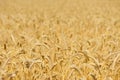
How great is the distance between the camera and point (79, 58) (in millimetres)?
2781

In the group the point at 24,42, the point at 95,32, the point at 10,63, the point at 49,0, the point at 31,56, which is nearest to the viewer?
the point at 10,63

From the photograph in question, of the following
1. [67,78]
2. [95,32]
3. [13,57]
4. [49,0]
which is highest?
[49,0]

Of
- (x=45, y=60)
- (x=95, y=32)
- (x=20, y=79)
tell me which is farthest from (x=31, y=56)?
(x=95, y=32)

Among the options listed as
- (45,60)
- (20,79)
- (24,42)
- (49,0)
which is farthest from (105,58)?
(49,0)

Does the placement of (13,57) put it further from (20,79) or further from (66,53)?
(66,53)

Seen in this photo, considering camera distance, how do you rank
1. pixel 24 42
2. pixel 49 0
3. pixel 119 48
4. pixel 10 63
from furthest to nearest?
pixel 49 0 < pixel 24 42 < pixel 119 48 < pixel 10 63

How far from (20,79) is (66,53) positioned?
2.07ft

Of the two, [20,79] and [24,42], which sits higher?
[24,42]

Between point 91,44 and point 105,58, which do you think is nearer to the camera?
point 105,58

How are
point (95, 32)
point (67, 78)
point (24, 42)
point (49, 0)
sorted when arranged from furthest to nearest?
1. point (49, 0)
2. point (95, 32)
3. point (24, 42)
4. point (67, 78)

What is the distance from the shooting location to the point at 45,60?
2721 mm

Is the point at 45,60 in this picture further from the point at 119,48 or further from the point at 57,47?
the point at 119,48

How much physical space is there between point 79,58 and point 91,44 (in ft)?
2.49

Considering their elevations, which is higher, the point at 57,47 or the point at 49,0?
the point at 49,0
